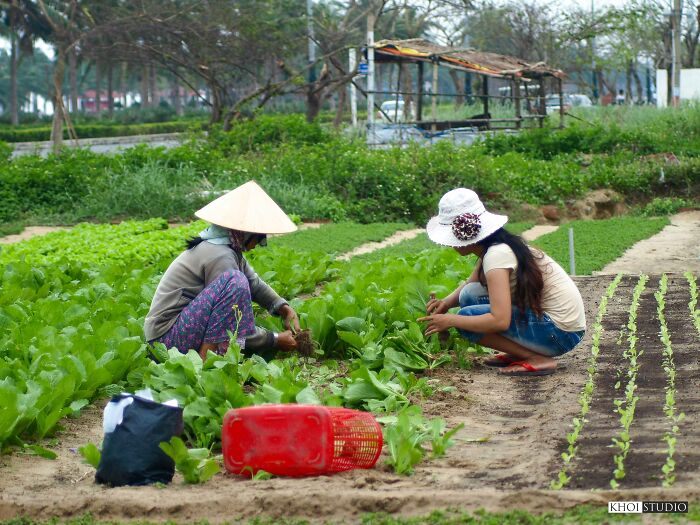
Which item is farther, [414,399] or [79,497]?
[414,399]

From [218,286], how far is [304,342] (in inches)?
30.2

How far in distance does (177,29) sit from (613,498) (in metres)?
29.2

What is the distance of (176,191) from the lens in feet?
55.1

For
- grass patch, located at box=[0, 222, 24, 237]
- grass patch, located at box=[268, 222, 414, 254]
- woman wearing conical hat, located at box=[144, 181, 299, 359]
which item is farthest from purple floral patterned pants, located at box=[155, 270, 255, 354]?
grass patch, located at box=[0, 222, 24, 237]

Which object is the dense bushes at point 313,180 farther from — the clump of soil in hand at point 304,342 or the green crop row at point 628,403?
the clump of soil in hand at point 304,342

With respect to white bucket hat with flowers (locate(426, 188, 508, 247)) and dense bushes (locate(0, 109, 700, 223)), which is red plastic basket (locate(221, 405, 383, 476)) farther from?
dense bushes (locate(0, 109, 700, 223))

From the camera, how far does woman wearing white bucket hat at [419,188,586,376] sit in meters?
6.20

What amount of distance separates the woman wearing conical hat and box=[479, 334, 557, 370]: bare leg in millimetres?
1242

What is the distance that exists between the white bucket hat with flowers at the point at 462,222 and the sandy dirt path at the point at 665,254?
5057 mm

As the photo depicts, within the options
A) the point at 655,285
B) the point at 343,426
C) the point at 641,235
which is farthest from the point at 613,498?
the point at 641,235

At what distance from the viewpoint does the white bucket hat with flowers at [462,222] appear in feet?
20.3

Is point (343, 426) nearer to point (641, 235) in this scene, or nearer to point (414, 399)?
point (414, 399)

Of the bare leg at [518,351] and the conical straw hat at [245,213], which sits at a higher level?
the conical straw hat at [245,213]

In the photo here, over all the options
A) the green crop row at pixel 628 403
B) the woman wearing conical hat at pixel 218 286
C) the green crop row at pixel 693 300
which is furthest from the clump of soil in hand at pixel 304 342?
the green crop row at pixel 693 300
